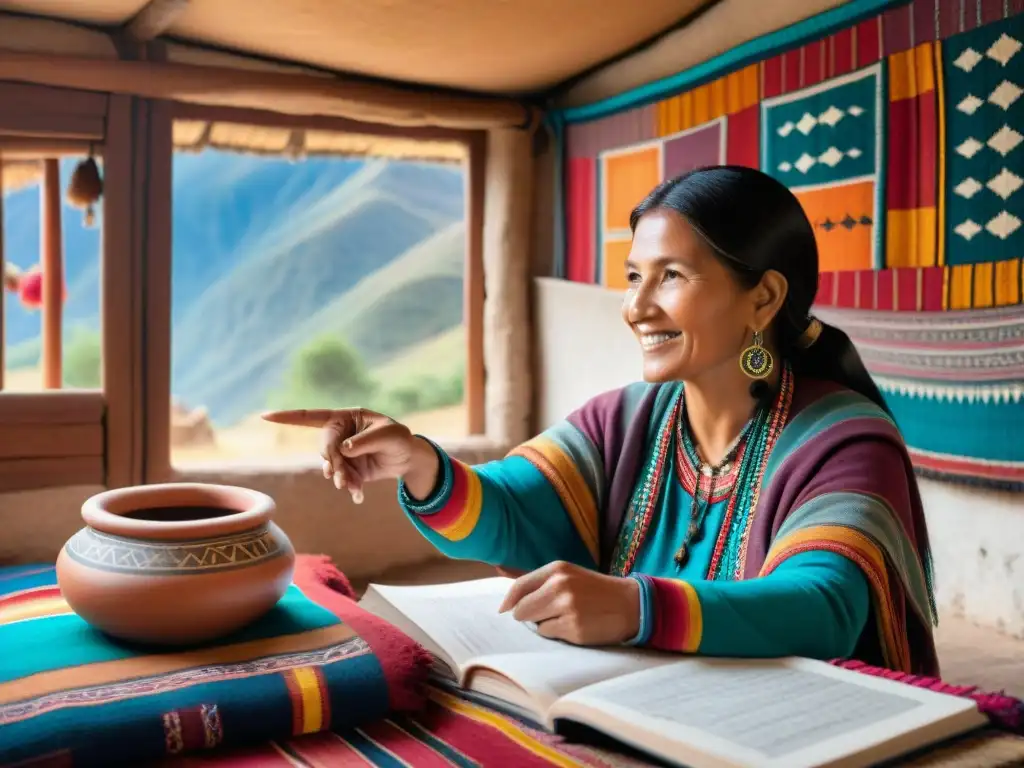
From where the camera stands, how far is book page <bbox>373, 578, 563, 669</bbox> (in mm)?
1151

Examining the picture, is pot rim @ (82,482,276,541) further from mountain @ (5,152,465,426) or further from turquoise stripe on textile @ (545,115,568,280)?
mountain @ (5,152,465,426)

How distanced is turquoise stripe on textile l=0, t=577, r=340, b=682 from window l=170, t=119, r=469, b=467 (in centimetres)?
743

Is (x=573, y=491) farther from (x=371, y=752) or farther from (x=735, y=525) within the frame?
(x=371, y=752)

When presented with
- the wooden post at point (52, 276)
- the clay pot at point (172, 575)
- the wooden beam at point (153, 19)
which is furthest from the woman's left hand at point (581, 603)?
the wooden post at point (52, 276)

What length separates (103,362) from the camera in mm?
3207

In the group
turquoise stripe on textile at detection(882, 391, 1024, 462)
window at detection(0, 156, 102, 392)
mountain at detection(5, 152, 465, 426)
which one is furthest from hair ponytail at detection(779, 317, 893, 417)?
mountain at detection(5, 152, 465, 426)

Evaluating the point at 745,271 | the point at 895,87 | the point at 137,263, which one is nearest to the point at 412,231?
the point at 137,263

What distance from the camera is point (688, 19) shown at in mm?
3100

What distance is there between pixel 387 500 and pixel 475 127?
1.52m

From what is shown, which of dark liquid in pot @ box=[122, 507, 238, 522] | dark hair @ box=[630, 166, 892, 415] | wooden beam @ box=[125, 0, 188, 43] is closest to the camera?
dark liquid in pot @ box=[122, 507, 238, 522]

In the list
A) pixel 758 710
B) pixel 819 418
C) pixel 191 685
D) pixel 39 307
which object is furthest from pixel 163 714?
pixel 39 307

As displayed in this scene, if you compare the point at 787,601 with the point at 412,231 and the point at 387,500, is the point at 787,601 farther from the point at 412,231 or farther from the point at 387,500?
the point at 412,231

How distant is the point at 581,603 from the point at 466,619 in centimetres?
23

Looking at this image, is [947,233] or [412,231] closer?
[947,233]
